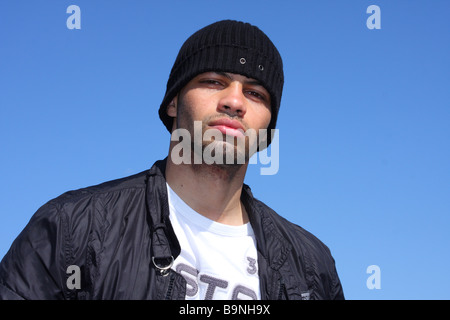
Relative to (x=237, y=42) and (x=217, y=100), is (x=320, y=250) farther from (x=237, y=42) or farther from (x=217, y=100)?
(x=237, y=42)

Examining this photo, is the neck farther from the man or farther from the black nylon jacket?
the black nylon jacket

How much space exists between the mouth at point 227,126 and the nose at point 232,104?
9 cm

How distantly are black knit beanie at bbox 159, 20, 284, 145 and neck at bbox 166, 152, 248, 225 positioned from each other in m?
0.95

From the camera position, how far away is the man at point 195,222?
4.09m

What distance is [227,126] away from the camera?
475 centimetres

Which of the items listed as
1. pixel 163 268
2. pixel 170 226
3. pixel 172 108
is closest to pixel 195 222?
pixel 170 226

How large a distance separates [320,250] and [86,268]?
2.87 metres

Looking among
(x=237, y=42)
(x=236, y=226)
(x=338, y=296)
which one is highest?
(x=237, y=42)

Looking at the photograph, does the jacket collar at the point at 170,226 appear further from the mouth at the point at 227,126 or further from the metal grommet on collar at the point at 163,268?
the mouth at the point at 227,126

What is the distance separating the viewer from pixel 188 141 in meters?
4.93

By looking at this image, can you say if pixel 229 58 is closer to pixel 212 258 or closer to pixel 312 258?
pixel 212 258

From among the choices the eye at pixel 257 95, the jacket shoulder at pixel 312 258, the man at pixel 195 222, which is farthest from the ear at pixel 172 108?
the jacket shoulder at pixel 312 258
